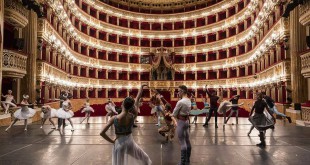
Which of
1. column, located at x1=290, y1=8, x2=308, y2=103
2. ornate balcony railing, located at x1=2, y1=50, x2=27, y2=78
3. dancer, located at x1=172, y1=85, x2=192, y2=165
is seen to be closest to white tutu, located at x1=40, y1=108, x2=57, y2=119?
ornate balcony railing, located at x1=2, y1=50, x2=27, y2=78

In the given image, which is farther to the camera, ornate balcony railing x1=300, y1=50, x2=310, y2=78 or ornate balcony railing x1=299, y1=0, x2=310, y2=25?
ornate balcony railing x1=300, y1=50, x2=310, y2=78

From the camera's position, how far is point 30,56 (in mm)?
20047

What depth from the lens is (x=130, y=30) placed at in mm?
46750

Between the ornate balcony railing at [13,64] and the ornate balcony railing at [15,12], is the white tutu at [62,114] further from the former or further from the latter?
the ornate balcony railing at [15,12]

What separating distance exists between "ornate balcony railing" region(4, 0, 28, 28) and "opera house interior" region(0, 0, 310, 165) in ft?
0.25

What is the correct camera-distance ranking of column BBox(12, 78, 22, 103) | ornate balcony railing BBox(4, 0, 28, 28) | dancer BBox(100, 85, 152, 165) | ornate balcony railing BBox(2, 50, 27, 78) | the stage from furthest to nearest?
column BBox(12, 78, 22, 103) < ornate balcony railing BBox(4, 0, 28, 28) < ornate balcony railing BBox(2, 50, 27, 78) < the stage < dancer BBox(100, 85, 152, 165)

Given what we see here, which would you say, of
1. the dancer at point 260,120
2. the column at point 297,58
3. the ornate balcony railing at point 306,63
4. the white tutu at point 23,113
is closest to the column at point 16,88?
the white tutu at point 23,113

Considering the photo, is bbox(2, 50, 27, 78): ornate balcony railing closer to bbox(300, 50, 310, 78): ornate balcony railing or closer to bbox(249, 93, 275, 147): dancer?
bbox(249, 93, 275, 147): dancer

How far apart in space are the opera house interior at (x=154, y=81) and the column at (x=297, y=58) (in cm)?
7

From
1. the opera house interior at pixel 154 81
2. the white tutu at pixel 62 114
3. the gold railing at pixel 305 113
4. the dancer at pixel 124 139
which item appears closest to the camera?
the dancer at pixel 124 139

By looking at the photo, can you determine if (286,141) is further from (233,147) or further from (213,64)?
(213,64)

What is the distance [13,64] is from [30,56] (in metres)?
3.79

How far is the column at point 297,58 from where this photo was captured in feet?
61.9

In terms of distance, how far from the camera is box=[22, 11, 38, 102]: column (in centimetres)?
1970
